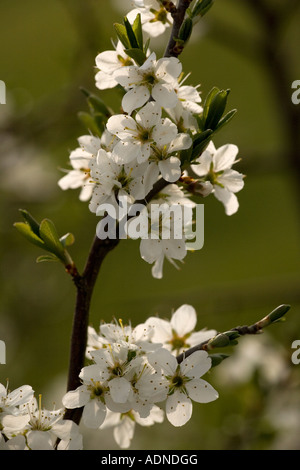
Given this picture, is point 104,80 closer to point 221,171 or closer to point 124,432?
point 221,171

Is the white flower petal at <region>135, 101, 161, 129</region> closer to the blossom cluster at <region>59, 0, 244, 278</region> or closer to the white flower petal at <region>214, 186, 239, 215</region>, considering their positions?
the blossom cluster at <region>59, 0, 244, 278</region>

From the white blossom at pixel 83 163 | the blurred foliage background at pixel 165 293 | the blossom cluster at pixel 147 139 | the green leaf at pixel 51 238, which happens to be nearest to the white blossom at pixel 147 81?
the blossom cluster at pixel 147 139

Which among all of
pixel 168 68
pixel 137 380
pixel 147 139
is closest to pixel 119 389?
pixel 137 380

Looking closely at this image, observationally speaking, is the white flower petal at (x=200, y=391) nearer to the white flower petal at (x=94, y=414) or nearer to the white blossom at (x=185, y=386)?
the white blossom at (x=185, y=386)

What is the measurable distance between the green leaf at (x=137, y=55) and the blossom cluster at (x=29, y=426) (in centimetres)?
49

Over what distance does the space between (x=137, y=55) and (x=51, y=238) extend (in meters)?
0.30

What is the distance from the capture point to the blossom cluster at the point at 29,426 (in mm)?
789

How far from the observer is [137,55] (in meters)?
0.88

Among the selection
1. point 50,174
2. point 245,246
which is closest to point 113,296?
point 245,246

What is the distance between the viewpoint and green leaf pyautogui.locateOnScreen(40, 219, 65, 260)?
926mm

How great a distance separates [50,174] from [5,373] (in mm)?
935

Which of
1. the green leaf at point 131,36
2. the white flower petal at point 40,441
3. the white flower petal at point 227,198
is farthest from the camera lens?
the white flower petal at point 227,198

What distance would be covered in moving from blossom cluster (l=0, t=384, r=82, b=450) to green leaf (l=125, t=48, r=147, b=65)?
1.60ft
